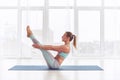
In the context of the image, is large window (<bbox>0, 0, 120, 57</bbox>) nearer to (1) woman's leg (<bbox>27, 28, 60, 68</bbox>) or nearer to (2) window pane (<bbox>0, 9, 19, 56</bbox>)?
(2) window pane (<bbox>0, 9, 19, 56</bbox>)

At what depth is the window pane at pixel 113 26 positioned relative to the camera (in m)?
9.32

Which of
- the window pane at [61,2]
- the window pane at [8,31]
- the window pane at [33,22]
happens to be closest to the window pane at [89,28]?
the window pane at [61,2]

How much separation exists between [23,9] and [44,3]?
83 cm

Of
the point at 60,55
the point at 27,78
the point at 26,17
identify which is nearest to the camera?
the point at 27,78

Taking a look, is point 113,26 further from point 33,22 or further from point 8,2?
point 8,2

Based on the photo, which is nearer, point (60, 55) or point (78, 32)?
point (60, 55)

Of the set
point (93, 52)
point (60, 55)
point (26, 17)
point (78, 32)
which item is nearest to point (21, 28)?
point (26, 17)

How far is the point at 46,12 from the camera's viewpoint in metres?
9.39

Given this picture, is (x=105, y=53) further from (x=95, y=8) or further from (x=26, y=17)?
(x=26, y=17)

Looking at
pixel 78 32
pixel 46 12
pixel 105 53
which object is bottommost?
pixel 105 53

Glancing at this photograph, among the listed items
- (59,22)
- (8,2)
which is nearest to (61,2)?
(59,22)

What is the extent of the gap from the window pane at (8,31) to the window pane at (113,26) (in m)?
3.51

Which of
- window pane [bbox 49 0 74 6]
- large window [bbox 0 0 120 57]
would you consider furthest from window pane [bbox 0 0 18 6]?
window pane [bbox 49 0 74 6]

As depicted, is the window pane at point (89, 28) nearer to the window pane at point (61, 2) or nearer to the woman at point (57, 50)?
the window pane at point (61, 2)
